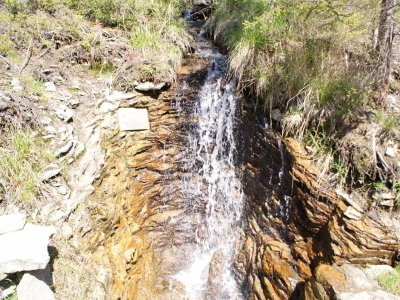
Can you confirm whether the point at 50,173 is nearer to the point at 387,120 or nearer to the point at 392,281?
the point at 392,281

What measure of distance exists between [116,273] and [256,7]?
4887 mm

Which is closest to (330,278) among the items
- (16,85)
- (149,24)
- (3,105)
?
(3,105)

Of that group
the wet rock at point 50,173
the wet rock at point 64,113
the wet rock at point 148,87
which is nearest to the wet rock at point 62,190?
the wet rock at point 50,173

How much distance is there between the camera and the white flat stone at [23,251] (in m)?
1.72

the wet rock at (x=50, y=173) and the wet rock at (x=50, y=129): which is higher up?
the wet rock at (x=50, y=129)

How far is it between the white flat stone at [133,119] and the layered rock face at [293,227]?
5.17ft

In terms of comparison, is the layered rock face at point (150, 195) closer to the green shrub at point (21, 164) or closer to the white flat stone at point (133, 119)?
the white flat stone at point (133, 119)

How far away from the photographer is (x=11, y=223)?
1.91m

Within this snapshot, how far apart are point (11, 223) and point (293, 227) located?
3013 millimetres

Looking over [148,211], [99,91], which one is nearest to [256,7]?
[99,91]

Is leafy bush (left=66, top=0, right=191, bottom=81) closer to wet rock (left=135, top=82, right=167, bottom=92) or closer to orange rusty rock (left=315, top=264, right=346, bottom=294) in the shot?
wet rock (left=135, top=82, right=167, bottom=92)

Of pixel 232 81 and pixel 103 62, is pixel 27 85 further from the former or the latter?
pixel 232 81

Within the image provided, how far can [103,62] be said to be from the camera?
158 inches

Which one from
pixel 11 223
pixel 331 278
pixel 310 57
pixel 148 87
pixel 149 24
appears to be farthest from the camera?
pixel 149 24
